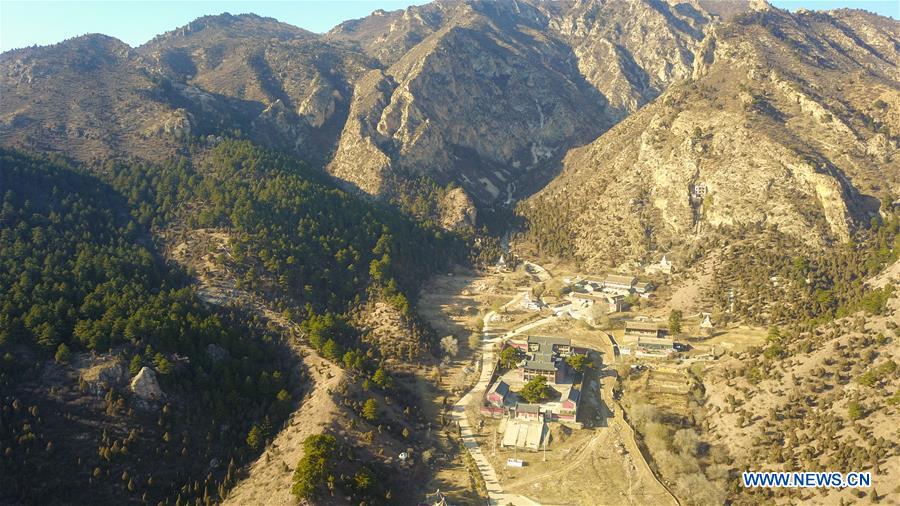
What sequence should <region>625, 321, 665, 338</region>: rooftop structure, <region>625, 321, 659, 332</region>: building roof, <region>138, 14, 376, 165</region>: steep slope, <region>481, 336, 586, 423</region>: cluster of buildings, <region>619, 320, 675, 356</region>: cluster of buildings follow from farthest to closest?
1. <region>138, 14, 376, 165</region>: steep slope
2. <region>625, 321, 659, 332</region>: building roof
3. <region>625, 321, 665, 338</region>: rooftop structure
4. <region>619, 320, 675, 356</region>: cluster of buildings
5. <region>481, 336, 586, 423</region>: cluster of buildings

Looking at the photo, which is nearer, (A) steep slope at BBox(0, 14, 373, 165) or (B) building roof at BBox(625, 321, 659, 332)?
(B) building roof at BBox(625, 321, 659, 332)

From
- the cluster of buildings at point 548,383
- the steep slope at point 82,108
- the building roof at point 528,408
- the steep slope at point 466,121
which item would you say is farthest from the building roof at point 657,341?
the steep slope at point 82,108

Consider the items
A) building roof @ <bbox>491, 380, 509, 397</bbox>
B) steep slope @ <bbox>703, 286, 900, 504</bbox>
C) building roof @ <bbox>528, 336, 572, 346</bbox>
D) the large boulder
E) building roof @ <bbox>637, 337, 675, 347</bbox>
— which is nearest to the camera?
steep slope @ <bbox>703, 286, 900, 504</bbox>

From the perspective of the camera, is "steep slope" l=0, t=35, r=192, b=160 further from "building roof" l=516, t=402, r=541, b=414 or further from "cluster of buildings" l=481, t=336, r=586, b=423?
"building roof" l=516, t=402, r=541, b=414

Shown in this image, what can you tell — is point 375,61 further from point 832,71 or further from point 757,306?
point 757,306

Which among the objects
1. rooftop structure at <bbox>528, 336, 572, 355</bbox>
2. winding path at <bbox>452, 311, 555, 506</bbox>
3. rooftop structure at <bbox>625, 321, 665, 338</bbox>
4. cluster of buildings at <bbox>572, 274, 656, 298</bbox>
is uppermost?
cluster of buildings at <bbox>572, 274, 656, 298</bbox>

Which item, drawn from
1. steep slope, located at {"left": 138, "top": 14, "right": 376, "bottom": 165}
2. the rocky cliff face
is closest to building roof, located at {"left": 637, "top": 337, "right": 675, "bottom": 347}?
the rocky cliff face

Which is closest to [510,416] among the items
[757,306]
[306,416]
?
[306,416]

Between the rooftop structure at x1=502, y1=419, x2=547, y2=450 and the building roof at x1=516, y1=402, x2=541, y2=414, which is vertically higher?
the building roof at x1=516, y1=402, x2=541, y2=414

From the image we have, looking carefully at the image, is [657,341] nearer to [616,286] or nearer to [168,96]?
[616,286]
